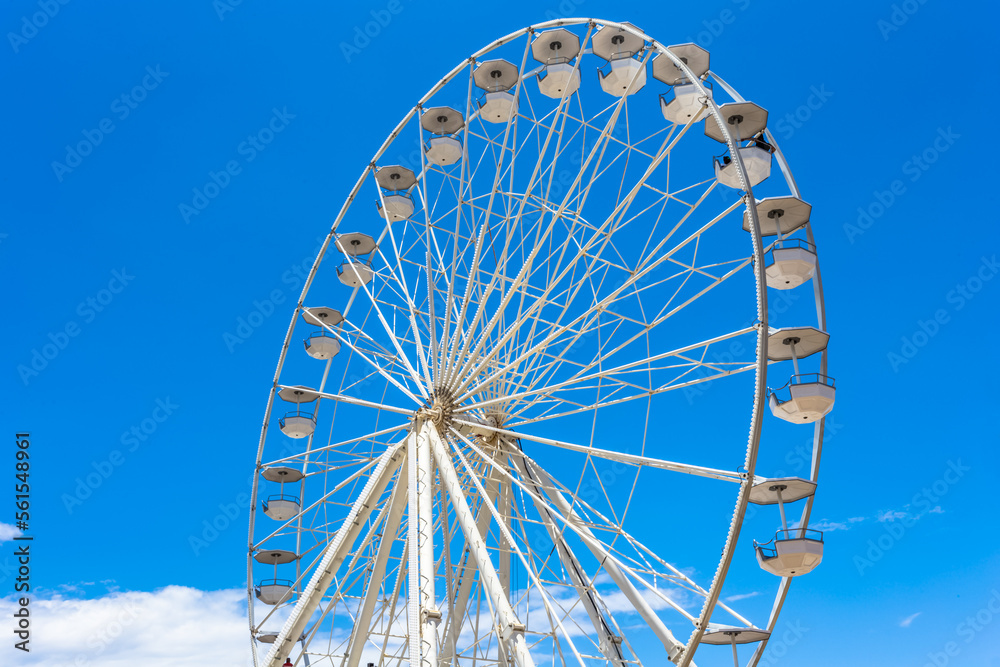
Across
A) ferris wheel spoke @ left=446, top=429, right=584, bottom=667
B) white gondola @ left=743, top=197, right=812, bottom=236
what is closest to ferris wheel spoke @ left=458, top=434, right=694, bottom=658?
ferris wheel spoke @ left=446, top=429, right=584, bottom=667

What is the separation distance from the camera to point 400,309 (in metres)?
20.1

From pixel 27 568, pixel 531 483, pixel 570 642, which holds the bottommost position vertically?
pixel 570 642

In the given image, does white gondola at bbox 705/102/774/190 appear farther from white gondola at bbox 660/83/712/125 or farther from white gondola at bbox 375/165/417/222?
white gondola at bbox 375/165/417/222

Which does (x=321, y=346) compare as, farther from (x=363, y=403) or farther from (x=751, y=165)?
(x=751, y=165)

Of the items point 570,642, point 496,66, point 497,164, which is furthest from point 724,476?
point 496,66

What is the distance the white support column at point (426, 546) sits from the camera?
44.9 ft

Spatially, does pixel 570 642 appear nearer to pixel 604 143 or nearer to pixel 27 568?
pixel 604 143

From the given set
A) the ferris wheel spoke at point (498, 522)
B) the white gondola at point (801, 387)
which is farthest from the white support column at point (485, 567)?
the white gondola at point (801, 387)

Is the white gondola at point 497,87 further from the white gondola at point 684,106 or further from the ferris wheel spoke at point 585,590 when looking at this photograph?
the ferris wheel spoke at point 585,590

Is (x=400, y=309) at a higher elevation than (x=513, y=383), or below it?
higher

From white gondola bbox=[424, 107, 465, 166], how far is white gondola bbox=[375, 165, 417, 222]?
0.99 m

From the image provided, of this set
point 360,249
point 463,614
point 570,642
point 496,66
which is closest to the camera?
point 570,642

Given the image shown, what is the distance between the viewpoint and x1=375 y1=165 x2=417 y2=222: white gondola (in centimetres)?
2086

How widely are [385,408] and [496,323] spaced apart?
8.68ft
